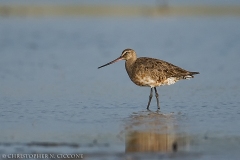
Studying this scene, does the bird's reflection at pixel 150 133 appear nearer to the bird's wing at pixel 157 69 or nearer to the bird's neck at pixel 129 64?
the bird's wing at pixel 157 69

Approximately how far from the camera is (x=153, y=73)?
27.8 feet

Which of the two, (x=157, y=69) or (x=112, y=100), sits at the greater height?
(x=157, y=69)

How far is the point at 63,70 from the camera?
12.2 metres

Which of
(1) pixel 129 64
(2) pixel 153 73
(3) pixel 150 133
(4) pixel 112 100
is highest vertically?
(1) pixel 129 64

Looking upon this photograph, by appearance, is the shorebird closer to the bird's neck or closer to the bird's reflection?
the bird's neck

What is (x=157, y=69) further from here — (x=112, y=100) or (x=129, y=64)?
(x=112, y=100)

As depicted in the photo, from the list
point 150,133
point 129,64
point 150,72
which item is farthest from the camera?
point 129,64

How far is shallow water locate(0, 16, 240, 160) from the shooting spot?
6.04m

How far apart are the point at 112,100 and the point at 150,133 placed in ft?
7.79

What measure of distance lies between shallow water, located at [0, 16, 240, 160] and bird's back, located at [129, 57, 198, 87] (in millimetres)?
341

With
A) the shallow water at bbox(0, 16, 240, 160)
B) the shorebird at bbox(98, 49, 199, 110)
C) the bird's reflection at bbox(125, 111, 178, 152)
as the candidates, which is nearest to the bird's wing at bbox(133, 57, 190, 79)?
the shorebird at bbox(98, 49, 199, 110)

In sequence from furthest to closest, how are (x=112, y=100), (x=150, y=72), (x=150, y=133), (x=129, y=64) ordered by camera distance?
(x=112, y=100) → (x=129, y=64) → (x=150, y=72) → (x=150, y=133)

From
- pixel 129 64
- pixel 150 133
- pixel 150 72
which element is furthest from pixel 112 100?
pixel 150 133

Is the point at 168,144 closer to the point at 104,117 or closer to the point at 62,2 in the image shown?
the point at 104,117
